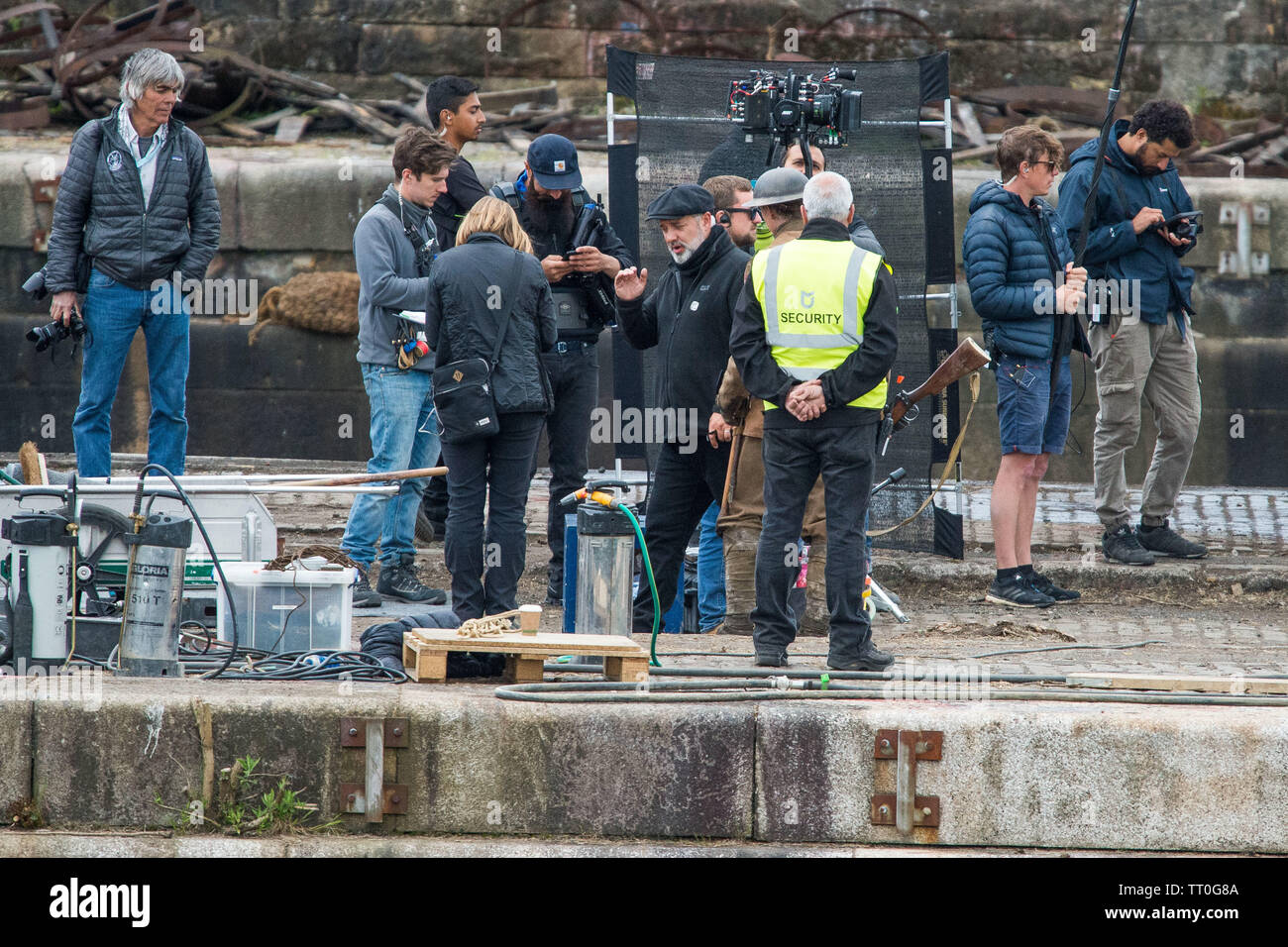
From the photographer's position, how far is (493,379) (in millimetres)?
6781

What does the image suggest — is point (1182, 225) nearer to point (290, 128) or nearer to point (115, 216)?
point (115, 216)

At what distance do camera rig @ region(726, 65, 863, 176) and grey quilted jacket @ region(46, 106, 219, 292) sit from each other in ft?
8.87

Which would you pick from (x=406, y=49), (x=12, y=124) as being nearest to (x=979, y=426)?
(x=406, y=49)

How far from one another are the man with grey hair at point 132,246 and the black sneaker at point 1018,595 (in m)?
3.86

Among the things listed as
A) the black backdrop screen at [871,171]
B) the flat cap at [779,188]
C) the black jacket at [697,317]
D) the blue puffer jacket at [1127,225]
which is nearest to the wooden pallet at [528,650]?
the black jacket at [697,317]

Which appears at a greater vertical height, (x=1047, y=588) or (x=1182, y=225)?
(x=1182, y=225)

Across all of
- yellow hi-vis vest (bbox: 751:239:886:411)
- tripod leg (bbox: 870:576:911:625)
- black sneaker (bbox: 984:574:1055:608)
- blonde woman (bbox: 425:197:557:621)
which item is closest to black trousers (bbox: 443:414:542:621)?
blonde woman (bbox: 425:197:557:621)

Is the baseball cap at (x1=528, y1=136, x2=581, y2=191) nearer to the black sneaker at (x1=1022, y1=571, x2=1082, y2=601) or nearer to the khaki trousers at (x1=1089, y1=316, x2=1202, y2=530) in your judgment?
the black sneaker at (x1=1022, y1=571, x2=1082, y2=601)

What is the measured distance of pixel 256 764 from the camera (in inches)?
210

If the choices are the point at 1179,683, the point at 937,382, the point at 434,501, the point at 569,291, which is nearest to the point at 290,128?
the point at 434,501

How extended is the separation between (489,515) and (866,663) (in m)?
1.65

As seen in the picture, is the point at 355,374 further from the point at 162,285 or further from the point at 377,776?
the point at 377,776

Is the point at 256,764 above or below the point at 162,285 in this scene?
below

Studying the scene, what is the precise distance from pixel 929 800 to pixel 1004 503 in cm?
314
